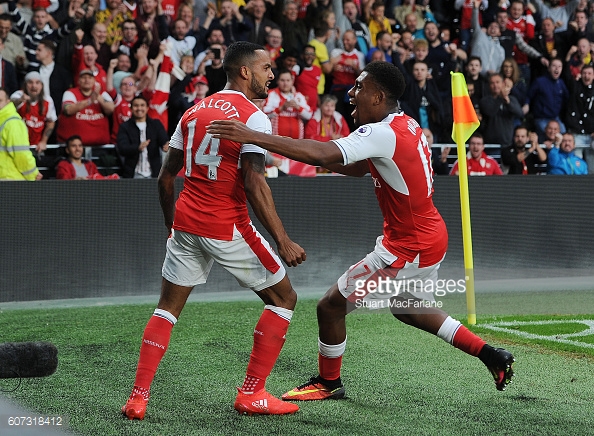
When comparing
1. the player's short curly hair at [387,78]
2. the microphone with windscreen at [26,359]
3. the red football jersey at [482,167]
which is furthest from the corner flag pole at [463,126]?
the microphone with windscreen at [26,359]

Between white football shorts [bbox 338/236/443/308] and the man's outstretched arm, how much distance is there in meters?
0.46

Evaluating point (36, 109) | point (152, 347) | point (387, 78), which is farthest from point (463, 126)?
point (36, 109)

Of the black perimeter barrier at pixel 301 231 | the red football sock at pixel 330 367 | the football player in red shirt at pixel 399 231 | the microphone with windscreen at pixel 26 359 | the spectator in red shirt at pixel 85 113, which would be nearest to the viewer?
the microphone with windscreen at pixel 26 359

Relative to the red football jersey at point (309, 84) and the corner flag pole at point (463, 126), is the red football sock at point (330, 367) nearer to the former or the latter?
the corner flag pole at point (463, 126)

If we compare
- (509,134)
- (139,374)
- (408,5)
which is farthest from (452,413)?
(408,5)

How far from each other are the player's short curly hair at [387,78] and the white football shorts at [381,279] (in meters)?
0.92

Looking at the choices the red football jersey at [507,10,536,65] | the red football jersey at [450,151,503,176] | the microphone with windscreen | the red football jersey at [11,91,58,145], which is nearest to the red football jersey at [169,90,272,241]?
the microphone with windscreen

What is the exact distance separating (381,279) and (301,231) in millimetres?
5896

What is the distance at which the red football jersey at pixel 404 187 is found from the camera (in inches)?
201

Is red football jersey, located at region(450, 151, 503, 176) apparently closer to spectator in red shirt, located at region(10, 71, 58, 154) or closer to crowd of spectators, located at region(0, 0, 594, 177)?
crowd of spectators, located at region(0, 0, 594, 177)

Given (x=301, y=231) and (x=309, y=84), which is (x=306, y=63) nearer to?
(x=309, y=84)

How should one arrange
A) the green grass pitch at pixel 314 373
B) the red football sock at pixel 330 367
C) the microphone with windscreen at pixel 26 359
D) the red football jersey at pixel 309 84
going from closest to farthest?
the microphone with windscreen at pixel 26 359 < the green grass pitch at pixel 314 373 < the red football sock at pixel 330 367 < the red football jersey at pixel 309 84

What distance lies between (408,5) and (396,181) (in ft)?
31.1

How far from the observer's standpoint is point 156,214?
10672 mm
